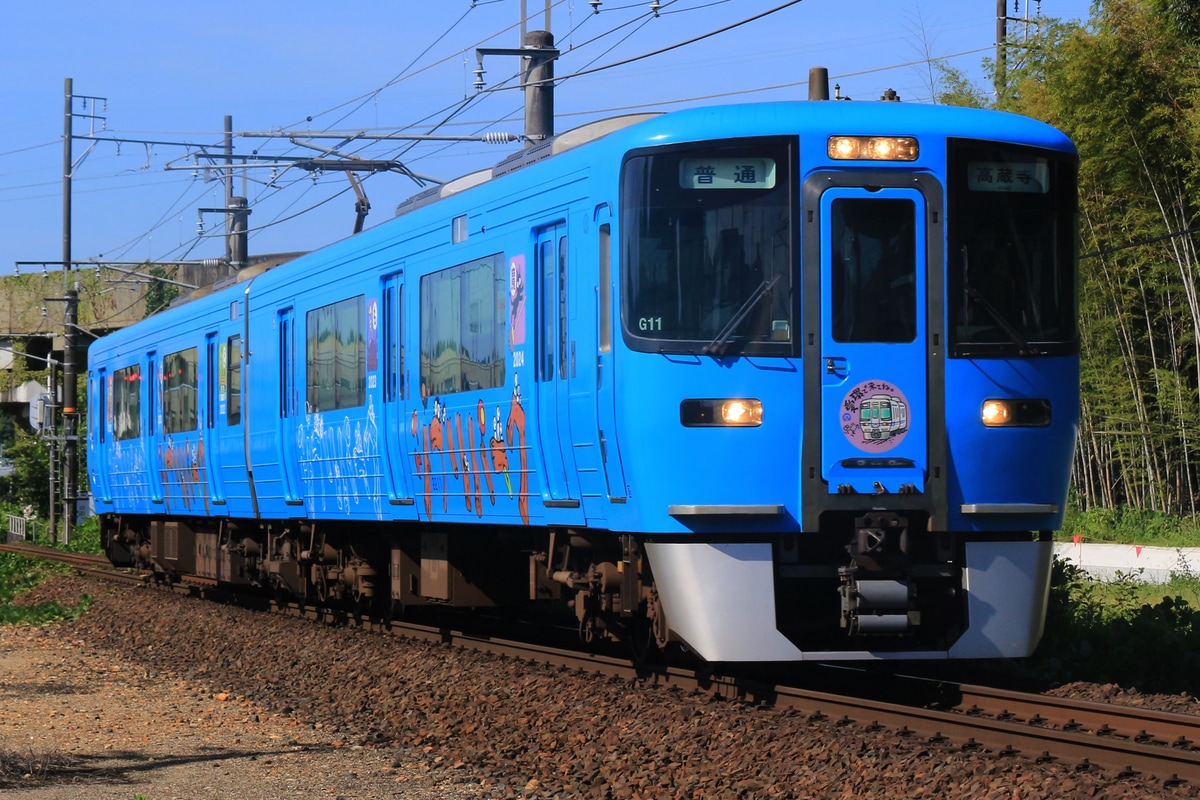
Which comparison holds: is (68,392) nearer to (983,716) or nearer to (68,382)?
(68,382)

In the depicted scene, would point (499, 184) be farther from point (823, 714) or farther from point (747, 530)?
point (823, 714)

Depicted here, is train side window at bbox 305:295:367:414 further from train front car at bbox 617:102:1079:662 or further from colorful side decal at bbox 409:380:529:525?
train front car at bbox 617:102:1079:662

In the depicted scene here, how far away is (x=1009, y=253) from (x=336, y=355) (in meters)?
6.38

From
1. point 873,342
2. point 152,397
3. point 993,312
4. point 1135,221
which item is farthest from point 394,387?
point 1135,221

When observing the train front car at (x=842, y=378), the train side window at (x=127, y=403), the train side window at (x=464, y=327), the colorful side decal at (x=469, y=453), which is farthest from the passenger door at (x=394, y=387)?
the train side window at (x=127, y=403)

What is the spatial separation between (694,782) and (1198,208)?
1506 centimetres

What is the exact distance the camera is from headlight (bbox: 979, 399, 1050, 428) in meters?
8.15

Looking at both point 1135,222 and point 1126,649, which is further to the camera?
point 1135,222

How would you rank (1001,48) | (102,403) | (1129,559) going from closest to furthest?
(1129,559) < (102,403) < (1001,48)

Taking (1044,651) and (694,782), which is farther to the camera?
(1044,651)

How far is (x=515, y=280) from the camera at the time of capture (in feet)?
32.0

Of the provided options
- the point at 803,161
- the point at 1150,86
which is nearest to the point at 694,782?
the point at 803,161

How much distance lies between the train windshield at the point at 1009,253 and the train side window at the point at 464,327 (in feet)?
9.59

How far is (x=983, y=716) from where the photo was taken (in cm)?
795
